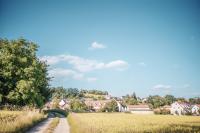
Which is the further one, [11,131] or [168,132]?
[168,132]

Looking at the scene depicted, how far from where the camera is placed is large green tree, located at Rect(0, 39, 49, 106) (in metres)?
45.4

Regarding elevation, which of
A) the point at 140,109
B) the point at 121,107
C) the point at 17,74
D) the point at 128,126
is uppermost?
the point at 17,74

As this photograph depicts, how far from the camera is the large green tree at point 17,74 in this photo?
45.4 meters

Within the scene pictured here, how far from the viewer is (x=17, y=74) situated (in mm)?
46531

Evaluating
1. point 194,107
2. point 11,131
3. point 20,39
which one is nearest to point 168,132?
point 11,131

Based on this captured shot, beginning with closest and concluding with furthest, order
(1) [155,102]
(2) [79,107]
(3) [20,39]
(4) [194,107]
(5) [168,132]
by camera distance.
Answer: (5) [168,132] → (3) [20,39] → (2) [79,107] → (4) [194,107] → (1) [155,102]

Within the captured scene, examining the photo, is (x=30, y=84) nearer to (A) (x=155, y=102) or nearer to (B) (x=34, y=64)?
(B) (x=34, y=64)

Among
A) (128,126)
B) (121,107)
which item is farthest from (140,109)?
(128,126)

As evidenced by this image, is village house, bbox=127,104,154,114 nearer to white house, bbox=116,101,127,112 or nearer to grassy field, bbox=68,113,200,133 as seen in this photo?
white house, bbox=116,101,127,112

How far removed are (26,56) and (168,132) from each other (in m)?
36.7

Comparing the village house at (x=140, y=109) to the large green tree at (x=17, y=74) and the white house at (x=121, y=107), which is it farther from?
the large green tree at (x=17, y=74)

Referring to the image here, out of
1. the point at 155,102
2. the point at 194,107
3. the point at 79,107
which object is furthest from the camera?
the point at 155,102

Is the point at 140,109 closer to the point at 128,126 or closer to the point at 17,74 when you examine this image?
the point at 17,74

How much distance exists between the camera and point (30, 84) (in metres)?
46.1
